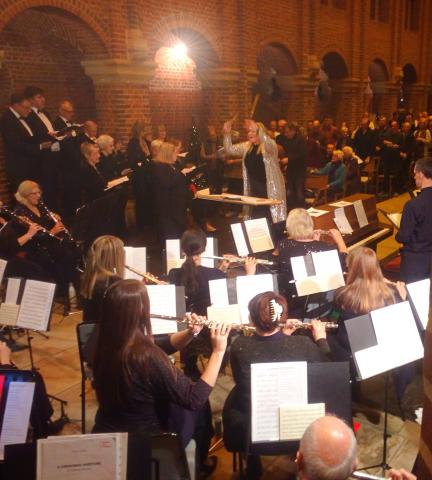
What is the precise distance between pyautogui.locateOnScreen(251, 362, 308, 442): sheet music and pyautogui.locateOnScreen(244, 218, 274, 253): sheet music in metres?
2.63

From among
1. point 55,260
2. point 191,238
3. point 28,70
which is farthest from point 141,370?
point 28,70

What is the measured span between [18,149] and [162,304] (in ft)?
14.5

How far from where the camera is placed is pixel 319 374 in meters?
2.77

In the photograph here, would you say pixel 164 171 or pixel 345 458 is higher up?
pixel 164 171

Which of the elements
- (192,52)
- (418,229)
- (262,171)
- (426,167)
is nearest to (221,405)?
(418,229)

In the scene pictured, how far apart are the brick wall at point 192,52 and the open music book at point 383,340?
20.2ft

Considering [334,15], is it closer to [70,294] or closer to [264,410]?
[70,294]

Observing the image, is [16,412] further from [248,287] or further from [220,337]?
[248,287]

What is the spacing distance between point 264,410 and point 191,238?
1.76 metres

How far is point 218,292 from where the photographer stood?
3941 millimetres

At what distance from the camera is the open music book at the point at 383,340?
3.11m

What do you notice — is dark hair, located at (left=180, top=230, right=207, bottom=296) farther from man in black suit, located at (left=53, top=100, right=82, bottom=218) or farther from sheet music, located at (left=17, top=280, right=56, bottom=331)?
man in black suit, located at (left=53, top=100, right=82, bottom=218)

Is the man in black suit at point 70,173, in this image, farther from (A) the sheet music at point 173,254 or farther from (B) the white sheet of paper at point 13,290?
(B) the white sheet of paper at point 13,290

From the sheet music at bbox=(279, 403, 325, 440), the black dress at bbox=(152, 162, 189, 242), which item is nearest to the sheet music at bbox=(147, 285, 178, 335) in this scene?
the sheet music at bbox=(279, 403, 325, 440)
